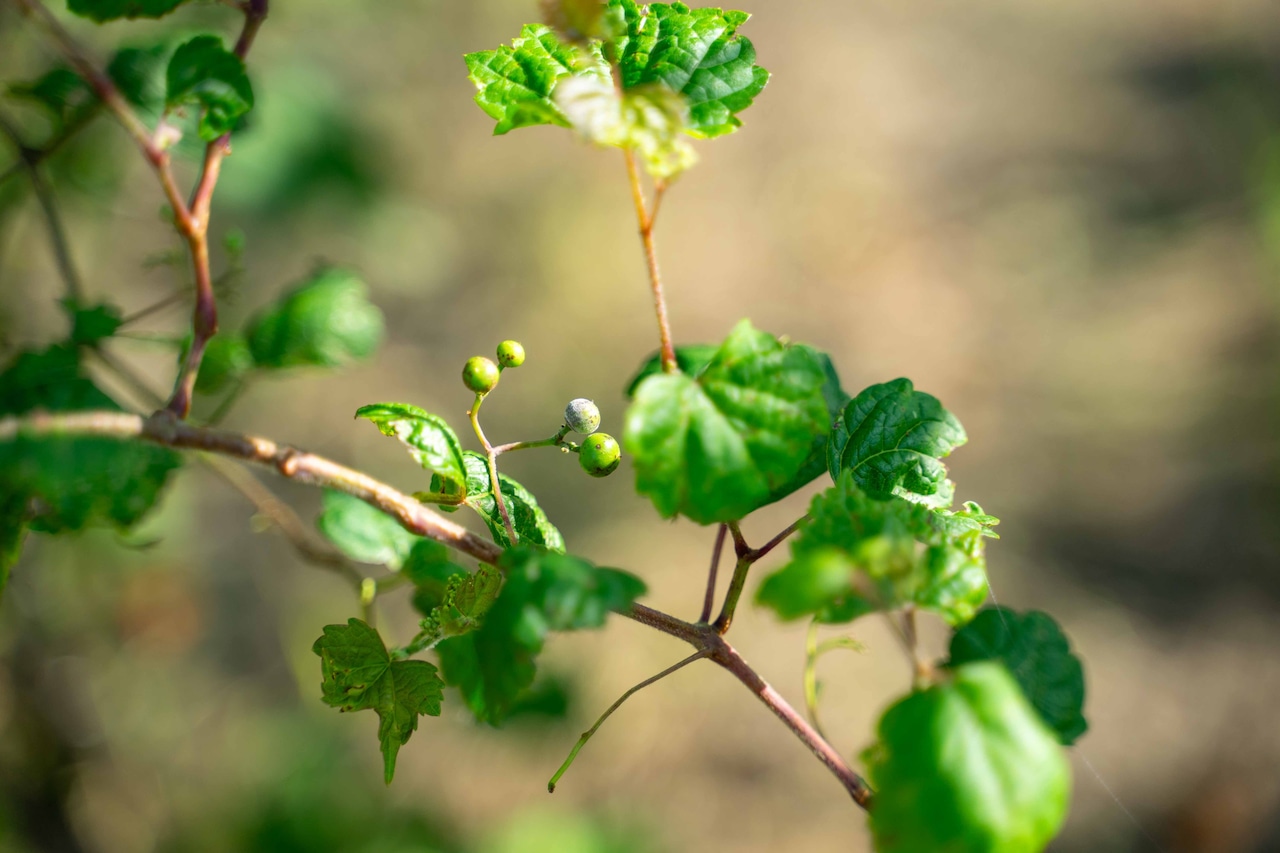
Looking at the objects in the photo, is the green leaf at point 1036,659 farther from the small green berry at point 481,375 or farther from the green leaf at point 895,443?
the small green berry at point 481,375

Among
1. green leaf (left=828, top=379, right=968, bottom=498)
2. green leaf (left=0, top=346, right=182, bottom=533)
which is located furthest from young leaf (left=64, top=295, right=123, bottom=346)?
green leaf (left=828, top=379, right=968, bottom=498)

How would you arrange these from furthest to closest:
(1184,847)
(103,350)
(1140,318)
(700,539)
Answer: (1140,318) < (700,539) < (1184,847) < (103,350)

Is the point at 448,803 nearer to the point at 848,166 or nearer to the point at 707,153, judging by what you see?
the point at 707,153

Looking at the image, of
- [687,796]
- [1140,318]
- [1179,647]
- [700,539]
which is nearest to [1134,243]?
Result: [1140,318]

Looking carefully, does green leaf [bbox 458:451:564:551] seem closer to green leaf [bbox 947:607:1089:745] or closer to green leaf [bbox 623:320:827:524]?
green leaf [bbox 623:320:827:524]

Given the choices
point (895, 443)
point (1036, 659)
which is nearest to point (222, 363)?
point (895, 443)

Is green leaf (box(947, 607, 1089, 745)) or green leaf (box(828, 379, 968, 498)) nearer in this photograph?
green leaf (box(947, 607, 1089, 745))
